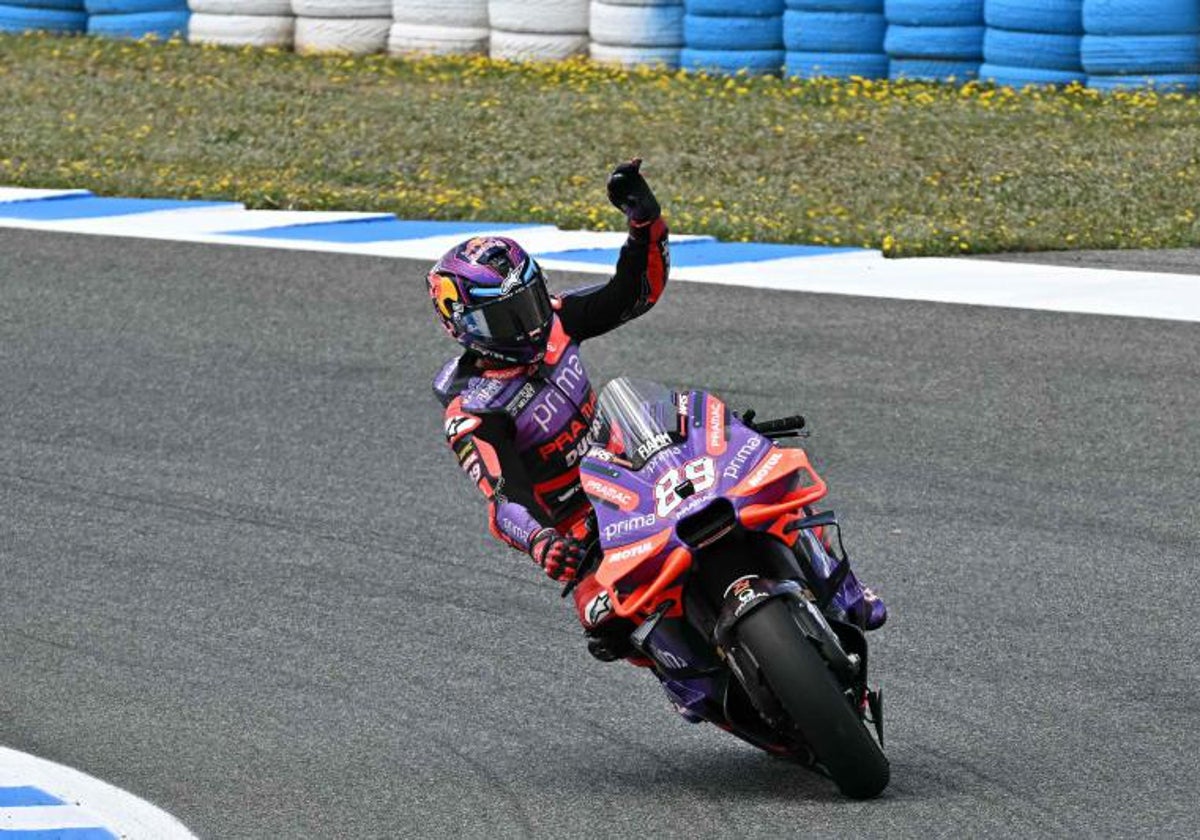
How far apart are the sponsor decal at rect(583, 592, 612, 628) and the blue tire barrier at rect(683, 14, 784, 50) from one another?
41.6 feet

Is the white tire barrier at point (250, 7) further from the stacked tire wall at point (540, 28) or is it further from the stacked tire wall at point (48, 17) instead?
the stacked tire wall at point (540, 28)

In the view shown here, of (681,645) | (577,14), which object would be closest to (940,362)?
(681,645)

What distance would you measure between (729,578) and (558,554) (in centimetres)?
48

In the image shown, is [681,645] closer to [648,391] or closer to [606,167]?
[648,391]

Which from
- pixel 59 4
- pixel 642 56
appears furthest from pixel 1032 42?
pixel 59 4

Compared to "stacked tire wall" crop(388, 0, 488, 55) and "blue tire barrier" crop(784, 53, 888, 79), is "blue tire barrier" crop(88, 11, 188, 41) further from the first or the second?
"blue tire barrier" crop(784, 53, 888, 79)

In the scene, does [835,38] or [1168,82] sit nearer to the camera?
[1168,82]

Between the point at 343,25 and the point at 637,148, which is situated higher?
the point at 637,148

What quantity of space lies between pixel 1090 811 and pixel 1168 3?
11.1m

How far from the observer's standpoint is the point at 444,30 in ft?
67.6

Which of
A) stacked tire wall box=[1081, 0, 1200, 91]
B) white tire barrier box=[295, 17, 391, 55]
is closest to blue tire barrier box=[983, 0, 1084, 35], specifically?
stacked tire wall box=[1081, 0, 1200, 91]

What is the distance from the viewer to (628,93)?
18.4 m

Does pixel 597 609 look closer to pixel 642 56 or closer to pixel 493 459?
pixel 493 459

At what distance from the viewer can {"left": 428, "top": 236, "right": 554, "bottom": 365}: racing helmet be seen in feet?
22.1
